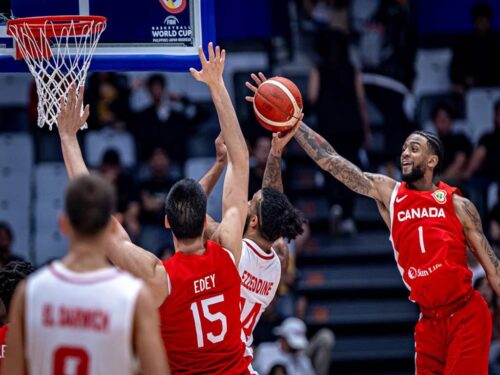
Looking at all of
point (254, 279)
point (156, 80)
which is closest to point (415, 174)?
point (254, 279)

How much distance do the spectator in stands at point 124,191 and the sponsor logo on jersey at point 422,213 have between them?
4.75m

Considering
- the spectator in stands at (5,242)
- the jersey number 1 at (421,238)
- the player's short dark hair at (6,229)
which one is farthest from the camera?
the player's short dark hair at (6,229)

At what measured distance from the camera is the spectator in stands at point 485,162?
11727mm

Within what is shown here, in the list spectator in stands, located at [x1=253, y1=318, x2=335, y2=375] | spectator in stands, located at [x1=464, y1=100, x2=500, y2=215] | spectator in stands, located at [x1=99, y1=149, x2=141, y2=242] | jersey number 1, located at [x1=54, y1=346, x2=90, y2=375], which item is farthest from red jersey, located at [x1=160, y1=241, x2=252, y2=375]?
spectator in stands, located at [x1=464, y1=100, x2=500, y2=215]

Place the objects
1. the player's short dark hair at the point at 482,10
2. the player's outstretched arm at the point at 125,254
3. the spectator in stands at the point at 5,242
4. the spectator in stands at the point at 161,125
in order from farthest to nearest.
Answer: the player's short dark hair at the point at 482,10 → the spectator in stands at the point at 161,125 → the spectator in stands at the point at 5,242 → the player's outstretched arm at the point at 125,254

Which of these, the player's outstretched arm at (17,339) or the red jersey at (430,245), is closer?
the player's outstretched arm at (17,339)

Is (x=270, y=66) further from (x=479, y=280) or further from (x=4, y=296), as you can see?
(x=4, y=296)

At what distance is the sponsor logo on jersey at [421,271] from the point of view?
6.51 m

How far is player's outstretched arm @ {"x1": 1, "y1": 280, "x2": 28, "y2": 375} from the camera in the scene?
409cm

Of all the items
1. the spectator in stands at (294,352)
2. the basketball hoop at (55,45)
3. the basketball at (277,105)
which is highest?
the basketball hoop at (55,45)

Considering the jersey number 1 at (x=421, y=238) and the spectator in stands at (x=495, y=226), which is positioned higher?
the jersey number 1 at (x=421, y=238)

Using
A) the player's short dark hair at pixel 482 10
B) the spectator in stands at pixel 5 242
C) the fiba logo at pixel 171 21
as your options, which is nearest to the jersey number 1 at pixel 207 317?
the fiba logo at pixel 171 21

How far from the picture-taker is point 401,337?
1127cm

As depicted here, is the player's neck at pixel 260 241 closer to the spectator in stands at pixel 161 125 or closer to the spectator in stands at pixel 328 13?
the spectator in stands at pixel 161 125
